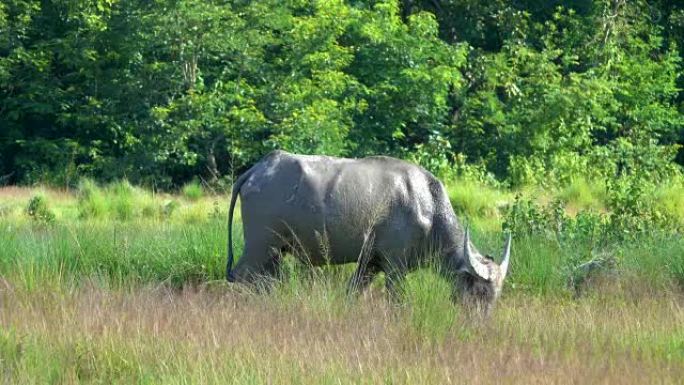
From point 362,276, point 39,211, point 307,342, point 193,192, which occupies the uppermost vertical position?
point 307,342

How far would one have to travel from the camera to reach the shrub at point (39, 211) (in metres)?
15.9

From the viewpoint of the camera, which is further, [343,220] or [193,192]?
[193,192]

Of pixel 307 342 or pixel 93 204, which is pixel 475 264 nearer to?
pixel 307 342

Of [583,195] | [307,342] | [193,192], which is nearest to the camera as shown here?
[307,342]

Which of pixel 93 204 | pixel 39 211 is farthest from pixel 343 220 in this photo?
pixel 93 204

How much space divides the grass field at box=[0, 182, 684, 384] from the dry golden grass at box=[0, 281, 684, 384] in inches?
0.6

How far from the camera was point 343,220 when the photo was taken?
35.4 ft

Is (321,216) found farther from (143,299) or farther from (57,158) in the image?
(57,158)

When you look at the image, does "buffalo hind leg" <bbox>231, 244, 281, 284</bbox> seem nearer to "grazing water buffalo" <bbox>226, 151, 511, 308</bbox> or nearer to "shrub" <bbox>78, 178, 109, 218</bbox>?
"grazing water buffalo" <bbox>226, 151, 511, 308</bbox>

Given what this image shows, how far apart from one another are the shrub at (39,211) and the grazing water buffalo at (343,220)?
217 inches

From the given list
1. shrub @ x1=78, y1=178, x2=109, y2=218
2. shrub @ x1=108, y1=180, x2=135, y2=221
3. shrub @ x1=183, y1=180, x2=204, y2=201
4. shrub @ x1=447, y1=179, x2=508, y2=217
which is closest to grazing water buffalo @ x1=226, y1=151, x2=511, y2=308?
shrub @ x1=447, y1=179, x2=508, y2=217

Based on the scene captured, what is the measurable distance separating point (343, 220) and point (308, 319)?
2017 mm

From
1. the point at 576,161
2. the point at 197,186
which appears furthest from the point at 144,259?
the point at 576,161

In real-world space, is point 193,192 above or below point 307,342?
below
